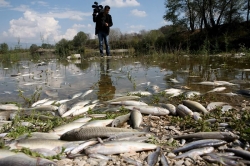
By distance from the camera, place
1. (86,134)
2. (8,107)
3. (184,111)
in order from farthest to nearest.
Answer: (8,107), (184,111), (86,134)

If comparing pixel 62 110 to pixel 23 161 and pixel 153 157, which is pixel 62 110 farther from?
pixel 153 157

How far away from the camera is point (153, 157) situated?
6.77 feet

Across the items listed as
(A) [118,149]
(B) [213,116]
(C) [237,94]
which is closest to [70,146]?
(A) [118,149]

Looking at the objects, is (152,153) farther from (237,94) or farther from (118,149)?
(237,94)

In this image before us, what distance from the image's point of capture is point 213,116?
309cm

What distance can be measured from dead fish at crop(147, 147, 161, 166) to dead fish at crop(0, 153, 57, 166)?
0.88 meters

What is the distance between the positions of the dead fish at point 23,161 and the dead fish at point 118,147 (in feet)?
1.46

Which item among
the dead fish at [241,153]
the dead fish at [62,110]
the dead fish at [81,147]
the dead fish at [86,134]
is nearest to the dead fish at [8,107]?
the dead fish at [62,110]

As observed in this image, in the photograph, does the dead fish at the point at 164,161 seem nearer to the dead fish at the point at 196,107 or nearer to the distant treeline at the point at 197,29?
the dead fish at the point at 196,107

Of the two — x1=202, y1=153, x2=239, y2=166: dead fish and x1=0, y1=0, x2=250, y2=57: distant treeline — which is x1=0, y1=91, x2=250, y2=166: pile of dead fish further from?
x1=0, y1=0, x2=250, y2=57: distant treeline

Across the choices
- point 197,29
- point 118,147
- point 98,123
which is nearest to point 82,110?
point 98,123

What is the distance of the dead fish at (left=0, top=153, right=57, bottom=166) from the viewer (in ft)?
5.80

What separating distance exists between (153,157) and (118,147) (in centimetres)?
38

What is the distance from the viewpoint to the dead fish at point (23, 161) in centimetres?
177
